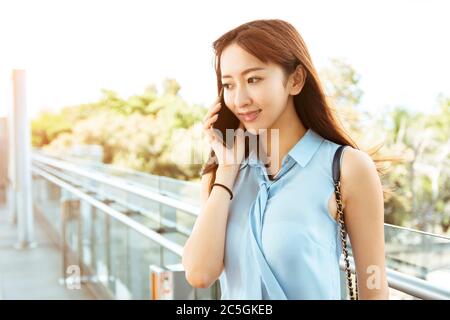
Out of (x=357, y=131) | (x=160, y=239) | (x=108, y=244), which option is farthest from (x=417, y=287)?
(x=357, y=131)

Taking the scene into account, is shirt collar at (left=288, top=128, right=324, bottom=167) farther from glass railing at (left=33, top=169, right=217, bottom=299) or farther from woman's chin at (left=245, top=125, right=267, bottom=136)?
glass railing at (left=33, top=169, right=217, bottom=299)

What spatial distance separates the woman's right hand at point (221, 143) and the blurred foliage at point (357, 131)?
704 centimetres

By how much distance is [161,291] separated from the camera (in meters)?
1.71

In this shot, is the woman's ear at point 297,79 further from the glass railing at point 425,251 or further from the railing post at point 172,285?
the railing post at point 172,285

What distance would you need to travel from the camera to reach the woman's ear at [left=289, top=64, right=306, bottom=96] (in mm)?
949

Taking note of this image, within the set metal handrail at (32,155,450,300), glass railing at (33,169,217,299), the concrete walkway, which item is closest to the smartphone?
metal handrail at (32,155,450,300)

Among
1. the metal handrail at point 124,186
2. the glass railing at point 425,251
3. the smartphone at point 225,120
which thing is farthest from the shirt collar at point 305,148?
the metal handrail at point 124,186

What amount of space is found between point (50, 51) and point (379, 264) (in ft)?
10.4

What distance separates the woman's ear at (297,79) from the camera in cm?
95

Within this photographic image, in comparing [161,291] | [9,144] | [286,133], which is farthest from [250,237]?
[9,144]

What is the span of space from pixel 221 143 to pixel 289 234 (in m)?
0.20

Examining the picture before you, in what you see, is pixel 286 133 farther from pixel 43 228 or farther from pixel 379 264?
pixel 43 228

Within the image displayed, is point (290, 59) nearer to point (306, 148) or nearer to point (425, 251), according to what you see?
A: point (306, 148)
